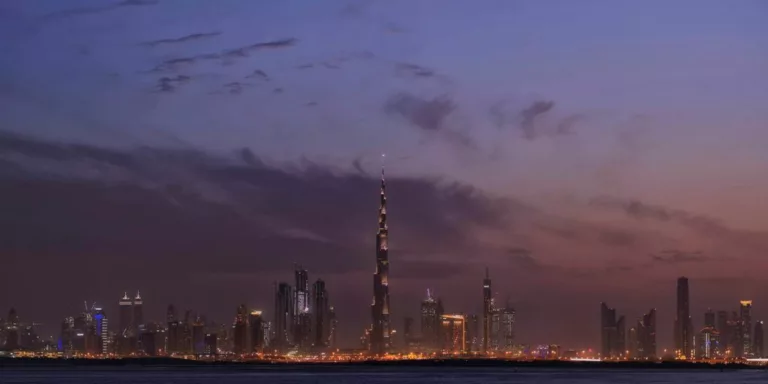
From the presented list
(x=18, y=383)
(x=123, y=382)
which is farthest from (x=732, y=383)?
(x=18, y=383)

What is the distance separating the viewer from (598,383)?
163625 mm

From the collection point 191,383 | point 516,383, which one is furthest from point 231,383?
point 516,383

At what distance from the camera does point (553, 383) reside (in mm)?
169000

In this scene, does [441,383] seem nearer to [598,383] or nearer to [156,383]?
[598,383]

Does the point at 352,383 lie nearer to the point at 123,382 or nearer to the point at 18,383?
the point at 123,382

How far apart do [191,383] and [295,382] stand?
15.2 m

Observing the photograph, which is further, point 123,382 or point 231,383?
point 231,383

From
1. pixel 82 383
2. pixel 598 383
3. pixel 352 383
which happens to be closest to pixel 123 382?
pixel 82 383

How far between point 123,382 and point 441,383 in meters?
47.1

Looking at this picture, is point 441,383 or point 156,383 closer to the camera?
point 156,383

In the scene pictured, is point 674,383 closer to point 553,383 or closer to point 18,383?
point 553,383

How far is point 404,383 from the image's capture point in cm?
15962

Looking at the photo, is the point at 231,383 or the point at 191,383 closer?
the point at 191,383

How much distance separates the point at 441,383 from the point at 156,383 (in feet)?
138
